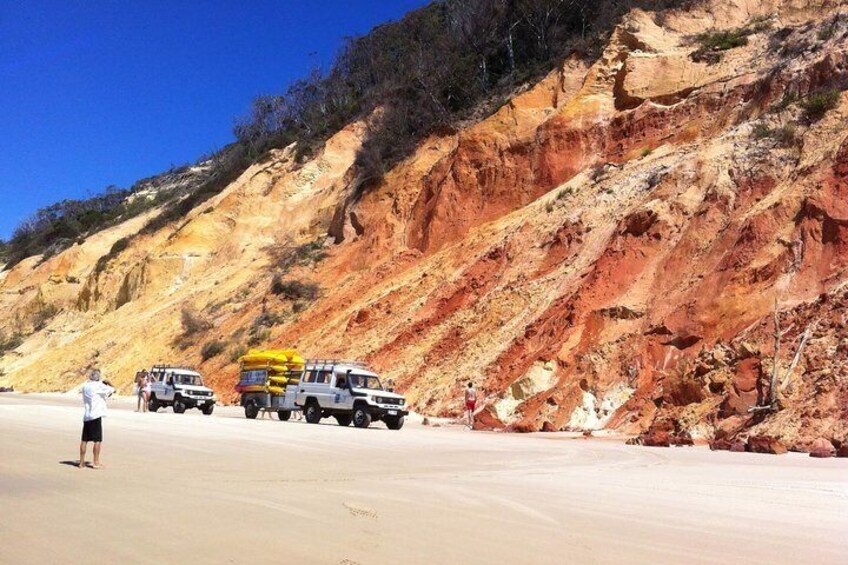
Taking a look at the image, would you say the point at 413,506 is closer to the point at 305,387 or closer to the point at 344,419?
the point at 344,419

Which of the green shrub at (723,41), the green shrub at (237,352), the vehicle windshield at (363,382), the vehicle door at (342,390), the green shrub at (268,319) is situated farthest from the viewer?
the green shrub at (268,319)

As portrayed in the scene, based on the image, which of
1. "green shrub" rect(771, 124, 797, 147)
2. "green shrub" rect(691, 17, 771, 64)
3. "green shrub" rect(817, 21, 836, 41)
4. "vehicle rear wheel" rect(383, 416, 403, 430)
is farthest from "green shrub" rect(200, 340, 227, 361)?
"green shrub" rect(817, 21, 836, 41)

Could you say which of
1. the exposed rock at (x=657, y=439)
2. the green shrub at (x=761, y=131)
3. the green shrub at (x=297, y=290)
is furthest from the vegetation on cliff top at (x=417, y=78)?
the exposed rock at (x=657, y=439)

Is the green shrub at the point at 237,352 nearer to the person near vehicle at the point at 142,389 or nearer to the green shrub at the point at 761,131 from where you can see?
the person near vehicle at the point at 142,389

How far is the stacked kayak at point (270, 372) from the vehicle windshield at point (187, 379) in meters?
2.55

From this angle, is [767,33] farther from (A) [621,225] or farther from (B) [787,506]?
(B) [787,506]

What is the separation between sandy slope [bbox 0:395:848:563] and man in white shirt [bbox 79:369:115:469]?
0.42 metres

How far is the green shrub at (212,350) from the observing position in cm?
3875

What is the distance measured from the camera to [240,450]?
14.7 metres

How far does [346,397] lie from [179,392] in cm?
834

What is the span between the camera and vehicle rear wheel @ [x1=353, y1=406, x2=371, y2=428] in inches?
878

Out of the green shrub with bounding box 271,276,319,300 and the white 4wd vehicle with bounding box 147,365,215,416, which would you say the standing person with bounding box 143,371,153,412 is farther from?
the green shrub with bounding box 271,276,319,300

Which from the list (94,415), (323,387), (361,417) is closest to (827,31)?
(361,417)

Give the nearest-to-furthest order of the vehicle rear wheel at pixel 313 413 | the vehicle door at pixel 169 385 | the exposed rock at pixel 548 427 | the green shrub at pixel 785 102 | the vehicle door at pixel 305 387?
the exposed rock at pixel 548 427, the vehicle rear wheel at pixel 313 413, the vehicle door at pixel 305 387, the green shrub at pixel 785 102, the vehicle door at pixel 169 385
